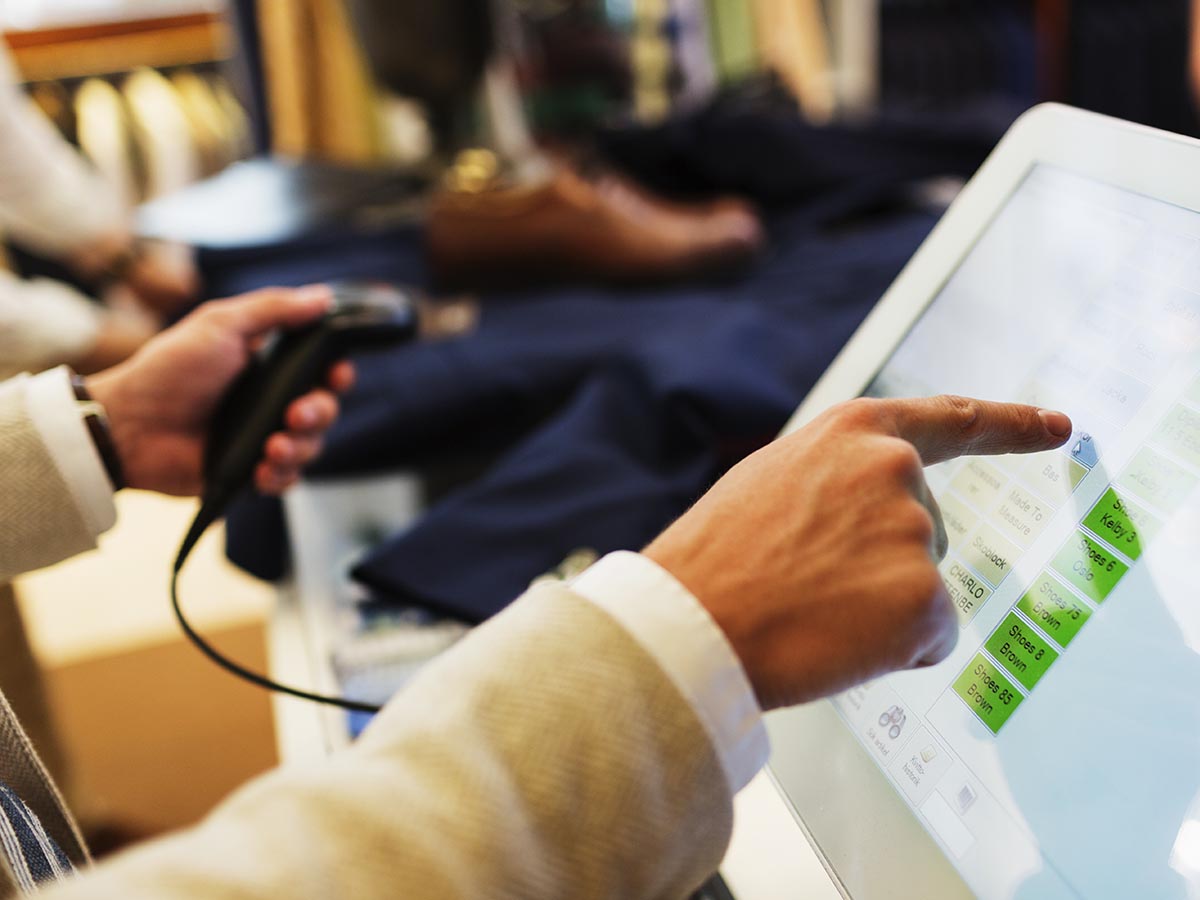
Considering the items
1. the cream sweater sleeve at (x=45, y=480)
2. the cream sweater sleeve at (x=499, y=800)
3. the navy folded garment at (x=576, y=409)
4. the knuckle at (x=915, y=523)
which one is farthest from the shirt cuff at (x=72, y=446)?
the knuckle at (x=915, y=523)

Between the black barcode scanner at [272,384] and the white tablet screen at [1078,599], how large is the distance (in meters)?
0.36

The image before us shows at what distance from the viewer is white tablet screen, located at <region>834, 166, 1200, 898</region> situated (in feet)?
0.96

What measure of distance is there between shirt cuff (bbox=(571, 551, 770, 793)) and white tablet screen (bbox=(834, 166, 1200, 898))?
0.09 meters

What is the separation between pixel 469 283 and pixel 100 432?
0.51 meters

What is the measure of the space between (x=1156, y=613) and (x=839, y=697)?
13 cm

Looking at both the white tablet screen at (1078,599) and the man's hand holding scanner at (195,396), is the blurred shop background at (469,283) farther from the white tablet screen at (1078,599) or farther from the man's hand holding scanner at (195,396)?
the white tablet screen at (1078,599)

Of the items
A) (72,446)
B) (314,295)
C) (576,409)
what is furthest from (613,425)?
(72,446)

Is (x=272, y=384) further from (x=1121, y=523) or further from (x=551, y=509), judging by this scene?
(x=1121, y=523)

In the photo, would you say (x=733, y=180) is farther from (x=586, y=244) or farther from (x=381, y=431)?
(x=381, y=431)

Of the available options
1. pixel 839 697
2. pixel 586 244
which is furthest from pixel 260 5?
pixel 839 697

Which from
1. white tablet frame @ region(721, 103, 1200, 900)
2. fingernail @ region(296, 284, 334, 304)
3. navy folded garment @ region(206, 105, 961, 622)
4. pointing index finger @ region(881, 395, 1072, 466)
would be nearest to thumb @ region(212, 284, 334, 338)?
fingernail @ region(296, 284, 334, 304)

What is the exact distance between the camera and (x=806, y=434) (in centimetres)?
31

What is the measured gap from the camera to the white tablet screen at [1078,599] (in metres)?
0.29

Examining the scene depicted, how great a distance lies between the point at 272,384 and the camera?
24.5 inches
